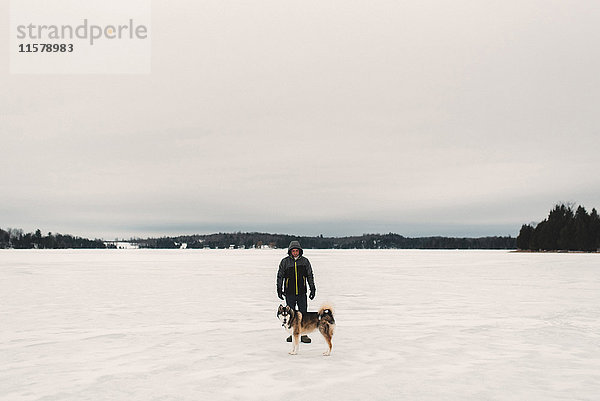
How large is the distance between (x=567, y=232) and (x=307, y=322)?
130 meters

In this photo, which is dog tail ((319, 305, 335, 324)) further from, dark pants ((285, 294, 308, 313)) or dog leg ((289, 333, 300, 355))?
dark pants ((285, 294, 308, 313))

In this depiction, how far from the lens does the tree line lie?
121 meters

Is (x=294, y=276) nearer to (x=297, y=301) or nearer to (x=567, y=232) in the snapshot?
(x=297, y=301)

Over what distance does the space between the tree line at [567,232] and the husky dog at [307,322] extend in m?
128

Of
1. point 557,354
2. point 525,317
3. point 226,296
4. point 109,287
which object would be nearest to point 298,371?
point 557,354

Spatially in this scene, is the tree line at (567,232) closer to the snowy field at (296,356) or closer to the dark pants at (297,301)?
the snowy field at (296,356)

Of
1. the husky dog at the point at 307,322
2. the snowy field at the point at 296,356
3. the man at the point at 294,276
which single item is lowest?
the snowy field at the point at 296,356

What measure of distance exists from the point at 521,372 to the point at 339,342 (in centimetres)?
415

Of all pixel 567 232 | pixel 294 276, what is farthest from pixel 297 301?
pixel 567 232

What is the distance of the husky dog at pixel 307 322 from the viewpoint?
10633 millimetres

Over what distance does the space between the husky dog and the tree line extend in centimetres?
12767

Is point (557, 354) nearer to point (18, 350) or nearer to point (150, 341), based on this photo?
point (150, 341)

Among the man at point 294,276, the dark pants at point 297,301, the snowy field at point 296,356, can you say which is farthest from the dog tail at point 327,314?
the dark pants at point 297,301

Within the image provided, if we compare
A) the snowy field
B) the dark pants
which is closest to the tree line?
the snowy field
